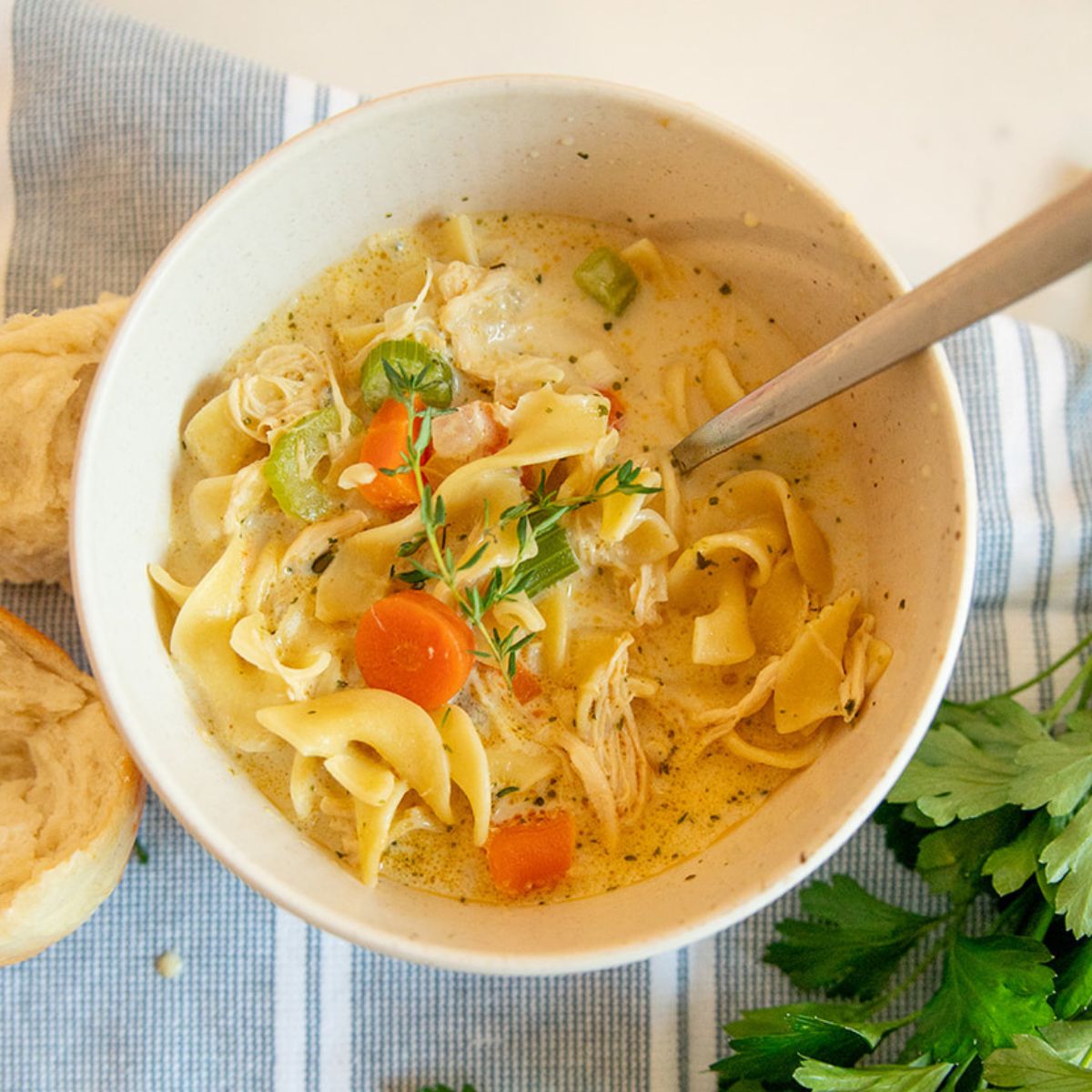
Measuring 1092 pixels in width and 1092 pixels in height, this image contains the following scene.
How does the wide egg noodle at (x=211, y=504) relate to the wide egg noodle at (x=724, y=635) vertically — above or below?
below

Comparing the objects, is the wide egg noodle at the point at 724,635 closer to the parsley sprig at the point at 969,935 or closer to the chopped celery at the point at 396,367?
the parsley sprig at the point at 969,935

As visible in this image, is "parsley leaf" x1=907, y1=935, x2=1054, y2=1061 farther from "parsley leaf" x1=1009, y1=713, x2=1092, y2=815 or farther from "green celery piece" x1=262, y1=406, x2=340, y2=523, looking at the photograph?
"green celery piece" x1=262, y1=406, x2=340, y2=523

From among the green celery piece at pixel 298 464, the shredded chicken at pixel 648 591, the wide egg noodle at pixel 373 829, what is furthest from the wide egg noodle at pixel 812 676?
the green celery piece at pixel 298 464

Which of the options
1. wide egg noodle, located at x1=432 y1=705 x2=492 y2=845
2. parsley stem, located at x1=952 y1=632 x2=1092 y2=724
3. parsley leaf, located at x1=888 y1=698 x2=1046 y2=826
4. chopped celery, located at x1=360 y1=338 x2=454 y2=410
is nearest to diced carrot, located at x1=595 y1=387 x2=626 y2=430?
chopped celery, located at x1=360 y1=338 x2=454 y2=410

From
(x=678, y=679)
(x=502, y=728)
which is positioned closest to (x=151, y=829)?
(x=502, y=728)

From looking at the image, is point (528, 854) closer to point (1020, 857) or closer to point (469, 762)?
point (469, 762)

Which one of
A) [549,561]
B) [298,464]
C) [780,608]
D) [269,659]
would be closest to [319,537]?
[298,464]
